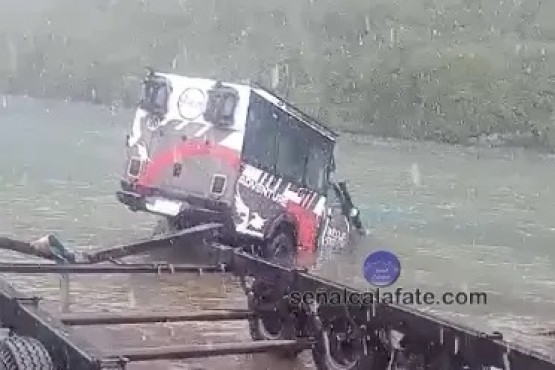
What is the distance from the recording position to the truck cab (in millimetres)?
A: 14945

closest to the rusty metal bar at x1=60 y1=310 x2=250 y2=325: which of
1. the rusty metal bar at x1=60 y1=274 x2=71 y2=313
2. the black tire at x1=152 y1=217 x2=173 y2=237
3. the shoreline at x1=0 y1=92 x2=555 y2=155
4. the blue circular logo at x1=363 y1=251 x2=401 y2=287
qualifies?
the blue circular logo at x1=363 y1=251 x2=401 y2=287

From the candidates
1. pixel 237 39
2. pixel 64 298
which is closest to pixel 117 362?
pixel 64 298

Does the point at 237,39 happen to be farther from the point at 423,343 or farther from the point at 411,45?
the point at 423,343

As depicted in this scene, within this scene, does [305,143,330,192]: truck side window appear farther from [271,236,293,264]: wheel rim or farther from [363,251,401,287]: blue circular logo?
[363,251,401,287]: blue circular logo

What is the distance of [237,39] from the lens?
424ft

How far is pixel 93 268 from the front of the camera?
307 inches

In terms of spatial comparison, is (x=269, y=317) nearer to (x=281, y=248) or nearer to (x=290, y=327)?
(x=290, y=327)

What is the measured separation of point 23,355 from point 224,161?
Result: 9.60m

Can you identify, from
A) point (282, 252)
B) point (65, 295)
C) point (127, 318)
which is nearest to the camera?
point (127, 318)

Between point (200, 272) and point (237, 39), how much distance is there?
122464mm

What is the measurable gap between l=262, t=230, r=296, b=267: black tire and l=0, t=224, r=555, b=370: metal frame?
6341 millimetres

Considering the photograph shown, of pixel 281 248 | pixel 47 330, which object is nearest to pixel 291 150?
pixel 281 248

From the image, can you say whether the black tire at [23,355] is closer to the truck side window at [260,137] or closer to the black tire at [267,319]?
the black tire at [267,319]

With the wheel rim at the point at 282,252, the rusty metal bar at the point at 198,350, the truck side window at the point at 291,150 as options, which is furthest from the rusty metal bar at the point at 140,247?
the truck side window at the point at 291,150
